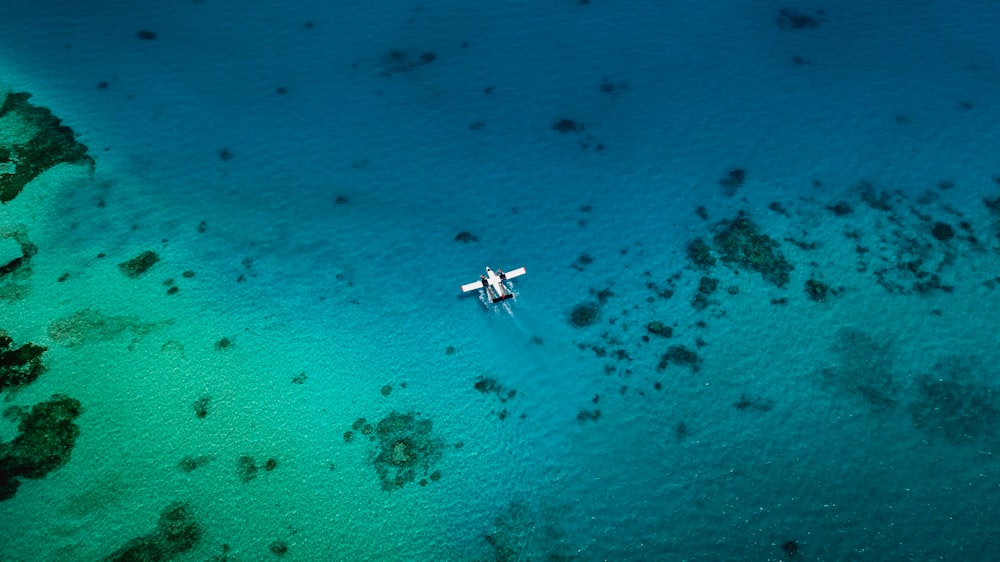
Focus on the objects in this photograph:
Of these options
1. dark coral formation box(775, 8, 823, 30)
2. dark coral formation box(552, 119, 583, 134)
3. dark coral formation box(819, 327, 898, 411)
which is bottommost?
dark coral formation box(819, 327, 898, 411)

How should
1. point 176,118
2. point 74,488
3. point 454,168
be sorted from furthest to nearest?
point 176,118, point 454,168, point 74,488

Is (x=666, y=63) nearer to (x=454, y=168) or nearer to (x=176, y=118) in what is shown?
(x=454, y=168)

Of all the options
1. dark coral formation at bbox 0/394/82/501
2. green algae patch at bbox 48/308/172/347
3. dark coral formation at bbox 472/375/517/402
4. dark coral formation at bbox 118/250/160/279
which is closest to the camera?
dark coral formation at bbox 0/394/82/501

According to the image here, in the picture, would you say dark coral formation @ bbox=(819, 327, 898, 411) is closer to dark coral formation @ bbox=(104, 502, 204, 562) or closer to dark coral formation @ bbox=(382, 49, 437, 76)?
dark coral formation @ bbox=(104, 502, 204, 562)

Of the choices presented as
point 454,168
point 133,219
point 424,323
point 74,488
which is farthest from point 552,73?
point 74,488

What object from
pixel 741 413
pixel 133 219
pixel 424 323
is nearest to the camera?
pixel 741 413

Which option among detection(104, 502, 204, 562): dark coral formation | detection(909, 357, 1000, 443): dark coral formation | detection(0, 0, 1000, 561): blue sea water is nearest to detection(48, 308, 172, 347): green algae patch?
detection(0, 0, 1000, 561): blue sea water
